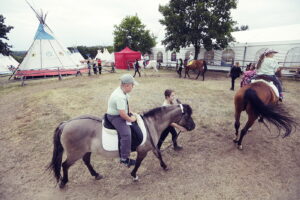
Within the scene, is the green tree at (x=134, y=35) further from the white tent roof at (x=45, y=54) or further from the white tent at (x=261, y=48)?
the white tent roof at (x=45, y=54)

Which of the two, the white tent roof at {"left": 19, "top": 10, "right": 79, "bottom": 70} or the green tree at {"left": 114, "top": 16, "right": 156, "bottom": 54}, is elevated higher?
the green tree at {"left": 114, "top": 16, "right": 156, "bottom": 54}

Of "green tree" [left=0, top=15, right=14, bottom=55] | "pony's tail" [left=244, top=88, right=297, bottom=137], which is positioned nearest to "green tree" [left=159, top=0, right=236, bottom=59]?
"pony's tail" [left=244, top=88, right=297, bottom=137]

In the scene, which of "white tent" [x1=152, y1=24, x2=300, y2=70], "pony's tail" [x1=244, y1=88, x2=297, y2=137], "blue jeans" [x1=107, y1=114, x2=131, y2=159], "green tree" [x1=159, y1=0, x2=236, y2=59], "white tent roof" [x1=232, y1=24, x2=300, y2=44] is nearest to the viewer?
"blue jeans" [x1=107, y1=114, x2=131, y2=159]

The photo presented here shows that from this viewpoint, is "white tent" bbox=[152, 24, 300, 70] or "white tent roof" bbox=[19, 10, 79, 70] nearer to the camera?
"white tent" bbox=[152, 24, 300, 70]

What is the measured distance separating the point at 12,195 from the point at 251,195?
446 cm

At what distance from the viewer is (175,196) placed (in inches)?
115

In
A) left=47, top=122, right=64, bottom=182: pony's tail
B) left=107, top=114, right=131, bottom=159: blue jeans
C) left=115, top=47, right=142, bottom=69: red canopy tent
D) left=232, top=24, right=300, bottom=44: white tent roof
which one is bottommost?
left=47, top=122, right=64, bottom=182: pony's tail

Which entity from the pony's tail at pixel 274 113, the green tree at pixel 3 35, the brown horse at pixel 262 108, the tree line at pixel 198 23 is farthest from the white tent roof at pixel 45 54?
the pony's tail at pixel 274 113

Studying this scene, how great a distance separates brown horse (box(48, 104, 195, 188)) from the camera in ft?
9.30

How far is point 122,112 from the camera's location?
8.45 feet

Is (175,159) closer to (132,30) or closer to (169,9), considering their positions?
(169,9)

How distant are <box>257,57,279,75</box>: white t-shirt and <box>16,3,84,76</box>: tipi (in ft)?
54.7

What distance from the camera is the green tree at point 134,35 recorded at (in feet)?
91.2

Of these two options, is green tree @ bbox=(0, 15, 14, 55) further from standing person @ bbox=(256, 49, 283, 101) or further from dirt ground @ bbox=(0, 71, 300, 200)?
standing person @ bbox=(256, 49, 283, 101)
